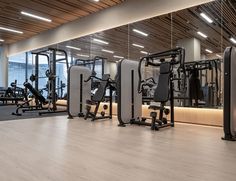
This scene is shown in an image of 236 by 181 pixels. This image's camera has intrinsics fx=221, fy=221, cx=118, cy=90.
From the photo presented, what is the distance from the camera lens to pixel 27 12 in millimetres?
8117

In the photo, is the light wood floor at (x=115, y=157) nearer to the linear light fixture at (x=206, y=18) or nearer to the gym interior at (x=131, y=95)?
the gym interior at (x=131, y=95)

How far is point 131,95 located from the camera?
16.8 ft

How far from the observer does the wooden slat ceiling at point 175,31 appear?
527cm

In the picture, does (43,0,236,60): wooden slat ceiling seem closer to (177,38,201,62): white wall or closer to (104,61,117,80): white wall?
(177,38,201,62): white wall

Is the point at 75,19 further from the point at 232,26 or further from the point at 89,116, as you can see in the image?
the point at 232,26

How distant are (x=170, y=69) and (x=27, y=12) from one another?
6148 mm

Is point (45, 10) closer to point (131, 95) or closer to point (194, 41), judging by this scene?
point (131, 95)

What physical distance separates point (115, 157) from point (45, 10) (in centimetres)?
699

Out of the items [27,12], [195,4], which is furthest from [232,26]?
[27,12]

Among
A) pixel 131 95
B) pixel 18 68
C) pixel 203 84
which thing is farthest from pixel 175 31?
pixel 18 68

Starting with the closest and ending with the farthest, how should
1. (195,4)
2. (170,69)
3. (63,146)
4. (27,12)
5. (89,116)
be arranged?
1. (63,146)
2. (170,69)
3. (195,4)
4. (89,116)
5. (27,12)

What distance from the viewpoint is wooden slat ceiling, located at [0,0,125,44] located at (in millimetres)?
7234

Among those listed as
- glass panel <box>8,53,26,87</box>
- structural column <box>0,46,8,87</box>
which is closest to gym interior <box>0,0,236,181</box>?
glass panel <box>8,53,26,87</box>

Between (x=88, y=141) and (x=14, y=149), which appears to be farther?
(x=88, y=141)
